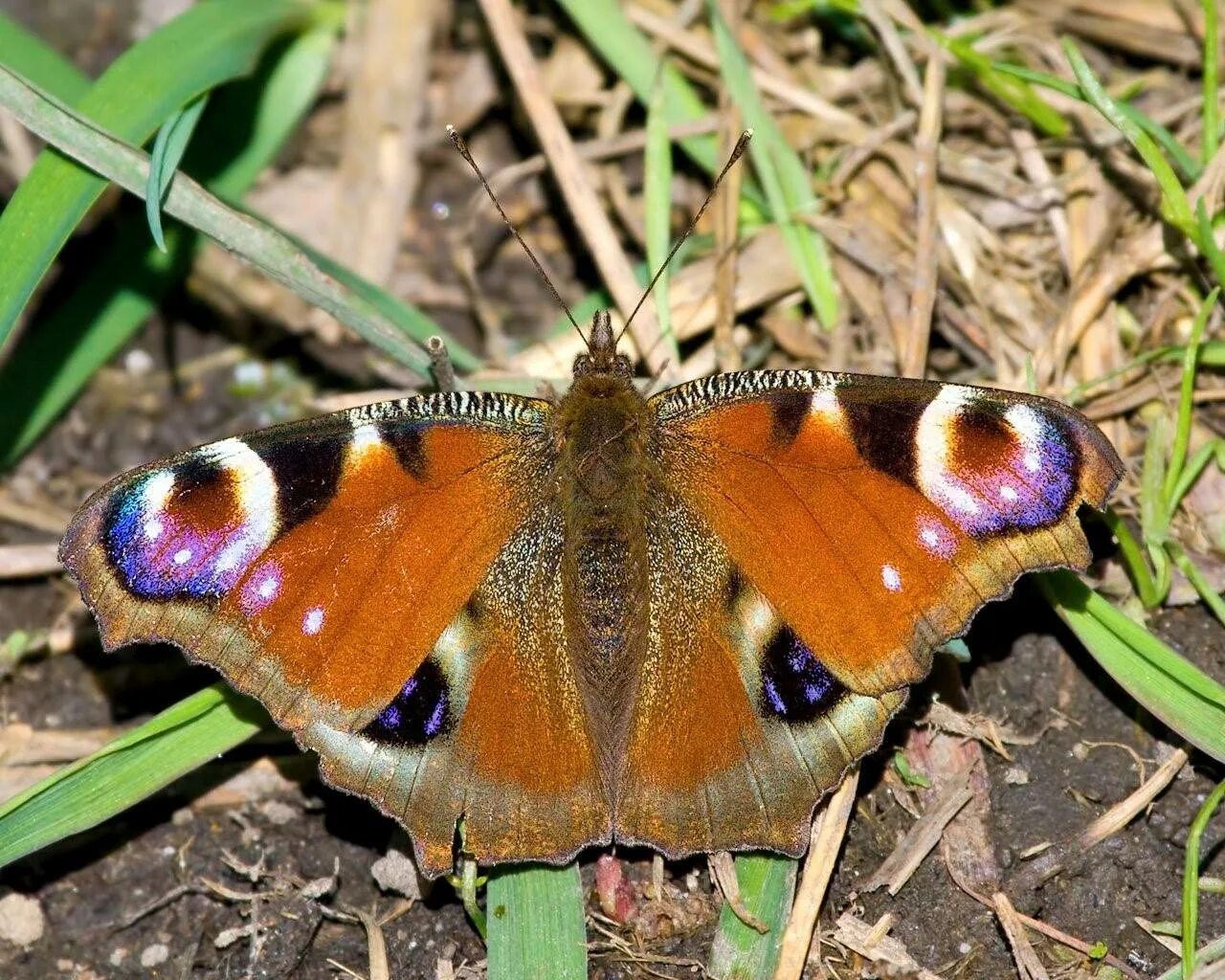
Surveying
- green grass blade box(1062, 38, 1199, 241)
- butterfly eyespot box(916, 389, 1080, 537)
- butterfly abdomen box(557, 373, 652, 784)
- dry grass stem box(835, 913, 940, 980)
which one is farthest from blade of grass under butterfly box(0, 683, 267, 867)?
green grass blade box(1062, 38, 1199, 241)

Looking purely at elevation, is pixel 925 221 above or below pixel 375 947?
above

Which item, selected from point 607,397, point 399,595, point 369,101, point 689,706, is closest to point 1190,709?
point 689,706

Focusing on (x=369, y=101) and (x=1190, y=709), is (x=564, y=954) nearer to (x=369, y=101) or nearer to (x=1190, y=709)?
(x=1190, y=709)

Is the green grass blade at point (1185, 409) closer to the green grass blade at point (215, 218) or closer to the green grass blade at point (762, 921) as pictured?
the green grass blade at point (762, 921)

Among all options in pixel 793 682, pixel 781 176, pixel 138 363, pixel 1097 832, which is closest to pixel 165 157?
pixel 138 363

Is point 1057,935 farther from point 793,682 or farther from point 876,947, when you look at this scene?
point 793,682

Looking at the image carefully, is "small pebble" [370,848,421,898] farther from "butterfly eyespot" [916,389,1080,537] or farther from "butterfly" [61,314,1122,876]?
"butterfly eyespot" [916,389,1080,537]
